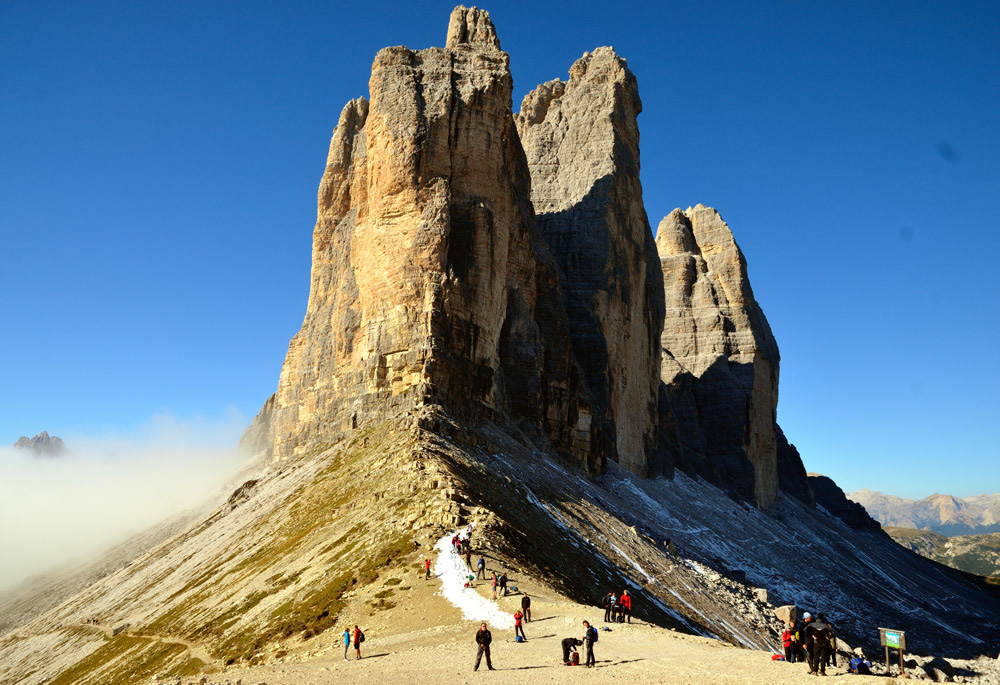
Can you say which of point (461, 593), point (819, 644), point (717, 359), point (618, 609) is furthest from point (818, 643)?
point (717, 359)

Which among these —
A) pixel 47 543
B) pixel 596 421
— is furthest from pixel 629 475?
pixel 47 543

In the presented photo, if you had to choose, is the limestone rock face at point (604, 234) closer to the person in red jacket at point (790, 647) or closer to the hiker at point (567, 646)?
the person in red jacket at point (790, 647)

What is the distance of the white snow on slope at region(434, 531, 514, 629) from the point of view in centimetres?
2939

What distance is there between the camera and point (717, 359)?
5241 inches

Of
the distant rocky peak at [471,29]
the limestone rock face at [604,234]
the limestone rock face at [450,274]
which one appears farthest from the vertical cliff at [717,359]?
the distant rocky peak at [471,29]

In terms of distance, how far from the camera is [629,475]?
88938 mm

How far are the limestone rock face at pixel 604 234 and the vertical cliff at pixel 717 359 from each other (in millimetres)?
20298

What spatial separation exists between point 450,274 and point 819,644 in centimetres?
4414

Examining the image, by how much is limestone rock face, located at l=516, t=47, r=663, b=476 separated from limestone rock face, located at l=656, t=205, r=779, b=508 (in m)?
20.5

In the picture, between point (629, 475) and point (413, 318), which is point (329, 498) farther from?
point (629, 475)

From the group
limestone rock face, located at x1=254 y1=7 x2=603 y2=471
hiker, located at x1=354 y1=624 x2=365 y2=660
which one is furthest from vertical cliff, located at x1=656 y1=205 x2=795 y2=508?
hiker, located at x1=354 y1=624 x2=365 y2=660

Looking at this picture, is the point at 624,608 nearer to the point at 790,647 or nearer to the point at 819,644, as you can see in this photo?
the point at 790,647

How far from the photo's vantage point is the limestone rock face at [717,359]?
12519 cm

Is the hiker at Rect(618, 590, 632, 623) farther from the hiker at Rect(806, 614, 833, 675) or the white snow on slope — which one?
the hiker at Rect(806, 614, 833, 675)
